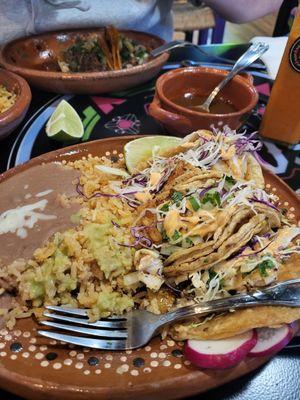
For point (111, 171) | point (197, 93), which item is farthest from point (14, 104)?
point (197, 93)

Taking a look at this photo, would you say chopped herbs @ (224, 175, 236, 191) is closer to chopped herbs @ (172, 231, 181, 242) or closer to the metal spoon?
chopped herbs @ (172, 231, 181, 242)

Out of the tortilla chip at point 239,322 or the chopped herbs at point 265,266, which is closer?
the tortilla chip at point 239,322

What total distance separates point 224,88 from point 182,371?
4.85 ft

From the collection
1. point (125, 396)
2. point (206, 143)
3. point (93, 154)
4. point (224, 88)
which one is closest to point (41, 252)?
point (125, 396)

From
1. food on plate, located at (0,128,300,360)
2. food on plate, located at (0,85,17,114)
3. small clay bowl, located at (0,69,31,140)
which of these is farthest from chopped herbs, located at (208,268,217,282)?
food on plate, located at (0,85,17,114)

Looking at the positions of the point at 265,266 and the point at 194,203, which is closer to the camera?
the point at 265,266

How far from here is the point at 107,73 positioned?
7.50ft

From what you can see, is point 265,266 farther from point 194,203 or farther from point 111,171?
point 111,171

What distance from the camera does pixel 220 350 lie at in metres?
1.05

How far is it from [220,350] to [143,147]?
935 mm

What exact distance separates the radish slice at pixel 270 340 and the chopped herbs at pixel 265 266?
0.17 metres

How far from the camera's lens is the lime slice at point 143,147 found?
1.70 m

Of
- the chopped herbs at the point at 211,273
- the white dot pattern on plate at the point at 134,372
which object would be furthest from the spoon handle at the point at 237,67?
the white dot pattern on plate at the point at 134,372

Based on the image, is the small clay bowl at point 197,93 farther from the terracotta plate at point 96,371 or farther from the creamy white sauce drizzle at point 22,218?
the terracotta plate at point 96,371
